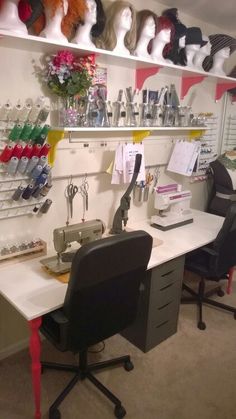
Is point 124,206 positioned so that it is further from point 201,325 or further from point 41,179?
point 201,325

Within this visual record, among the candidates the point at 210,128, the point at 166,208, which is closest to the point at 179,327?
the point at 166,208

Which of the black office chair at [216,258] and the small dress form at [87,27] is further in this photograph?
the black office chair at [216,258]

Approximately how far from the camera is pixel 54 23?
1.62 meters

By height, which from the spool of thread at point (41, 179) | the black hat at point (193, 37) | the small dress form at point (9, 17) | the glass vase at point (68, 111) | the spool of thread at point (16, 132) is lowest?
the spool of thread at point (41, 179)

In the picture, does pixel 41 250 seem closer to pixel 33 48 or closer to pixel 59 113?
pixel 59 113

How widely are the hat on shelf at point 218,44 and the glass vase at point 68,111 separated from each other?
4.57 ft

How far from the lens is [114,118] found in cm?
218

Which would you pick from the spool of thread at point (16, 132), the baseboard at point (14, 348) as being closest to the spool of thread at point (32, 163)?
the spool of thread at point (16, 132)

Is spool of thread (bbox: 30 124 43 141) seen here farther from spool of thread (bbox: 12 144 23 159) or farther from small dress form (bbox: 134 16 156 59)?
small dress form (bbox: 134 16 156 59)

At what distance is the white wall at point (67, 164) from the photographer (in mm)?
1722

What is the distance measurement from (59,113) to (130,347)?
5.30 feet

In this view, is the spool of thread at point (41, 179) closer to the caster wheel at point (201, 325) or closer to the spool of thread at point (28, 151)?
the spool of thread at point (28, 151)

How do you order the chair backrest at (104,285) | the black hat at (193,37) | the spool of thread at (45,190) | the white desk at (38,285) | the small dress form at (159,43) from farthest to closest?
the black hat at (193,37) → the small dress form at (159,43) → the spool of thread at (45,190) → the white desk at (38,285) → the chair backrest at (104,285)

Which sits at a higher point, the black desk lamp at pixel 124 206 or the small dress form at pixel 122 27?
the small dress form at pixel 122 27
